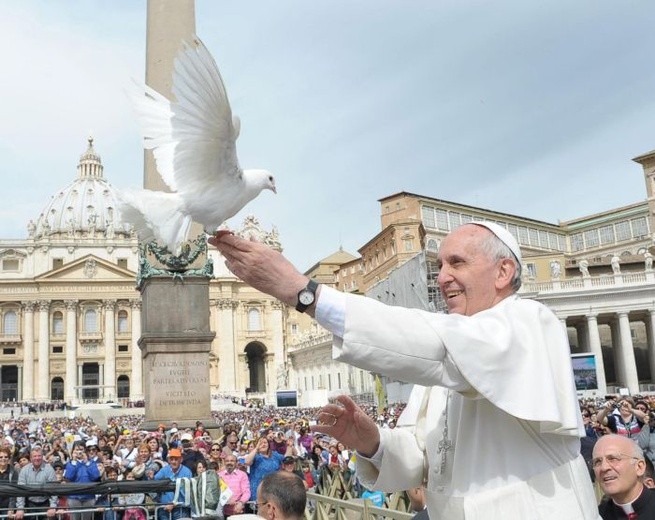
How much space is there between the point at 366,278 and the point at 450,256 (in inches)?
2898

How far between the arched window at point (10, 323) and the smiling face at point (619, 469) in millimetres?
95791

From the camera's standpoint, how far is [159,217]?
281 centimetres

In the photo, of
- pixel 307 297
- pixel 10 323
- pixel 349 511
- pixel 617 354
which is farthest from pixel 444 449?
pixel 10 323

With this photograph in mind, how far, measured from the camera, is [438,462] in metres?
2.26

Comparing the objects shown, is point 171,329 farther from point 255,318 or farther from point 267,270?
point 255,318

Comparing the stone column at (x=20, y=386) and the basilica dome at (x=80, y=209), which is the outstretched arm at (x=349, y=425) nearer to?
the stone column at (x=20, y=386)

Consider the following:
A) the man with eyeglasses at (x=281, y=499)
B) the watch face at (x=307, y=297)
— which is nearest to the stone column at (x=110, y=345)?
the man with eyeglasses at (x=281, y=499)

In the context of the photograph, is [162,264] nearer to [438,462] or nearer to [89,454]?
[89,454]

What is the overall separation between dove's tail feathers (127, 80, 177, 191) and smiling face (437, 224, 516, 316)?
3.69 feet

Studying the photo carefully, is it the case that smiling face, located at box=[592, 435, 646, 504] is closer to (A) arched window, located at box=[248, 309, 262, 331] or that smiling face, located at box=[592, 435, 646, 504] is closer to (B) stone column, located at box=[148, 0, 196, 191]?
(B) stone column, located at box=[148, 0, 196, 191]

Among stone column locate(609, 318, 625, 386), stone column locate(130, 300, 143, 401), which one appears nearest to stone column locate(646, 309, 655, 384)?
stone column locate(609, 318, 625, 386)

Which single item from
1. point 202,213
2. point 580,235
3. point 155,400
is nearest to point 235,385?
point 580,235

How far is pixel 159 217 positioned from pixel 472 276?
1219 mm

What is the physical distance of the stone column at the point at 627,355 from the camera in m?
51.0
